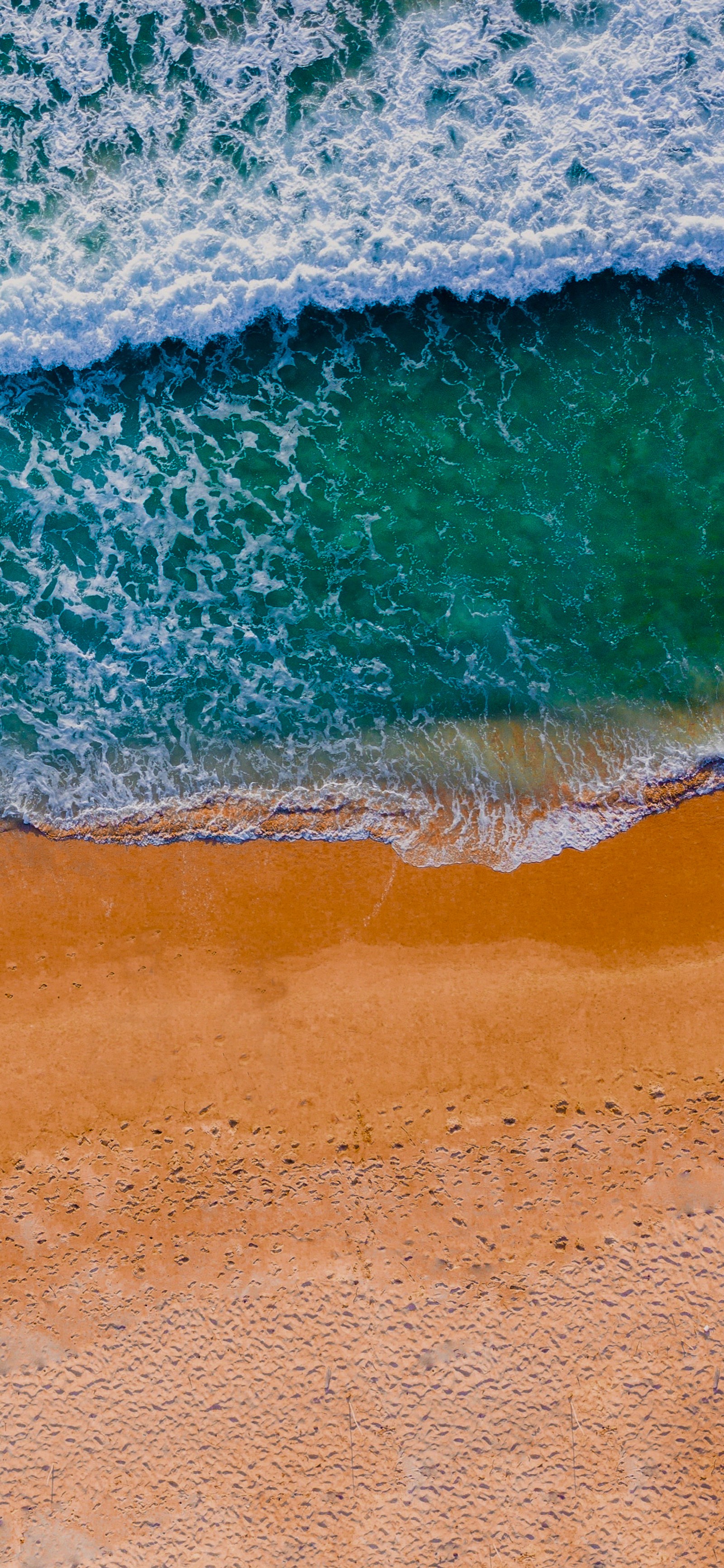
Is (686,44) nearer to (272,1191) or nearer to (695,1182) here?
(695,1182)

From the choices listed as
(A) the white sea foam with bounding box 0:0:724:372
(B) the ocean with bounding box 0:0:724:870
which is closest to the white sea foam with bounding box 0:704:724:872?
(B) the ocean with bounding box 0:0:724:870

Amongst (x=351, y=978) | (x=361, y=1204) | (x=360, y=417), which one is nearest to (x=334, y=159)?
(x=360, y=417)

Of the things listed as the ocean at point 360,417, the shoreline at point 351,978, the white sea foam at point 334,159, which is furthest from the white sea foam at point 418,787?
the white sea foam at point 334,159

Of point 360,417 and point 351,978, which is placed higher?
point 360,417

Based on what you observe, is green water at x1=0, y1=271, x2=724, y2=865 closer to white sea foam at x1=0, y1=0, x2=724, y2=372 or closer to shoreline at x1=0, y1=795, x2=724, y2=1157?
white sea foam at x1=0, y1=0, x2=724, y2=372

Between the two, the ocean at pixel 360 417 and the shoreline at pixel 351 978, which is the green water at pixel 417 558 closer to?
the ocean at pixel 360 417

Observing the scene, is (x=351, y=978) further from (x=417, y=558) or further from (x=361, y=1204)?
(x=417, y=558)
